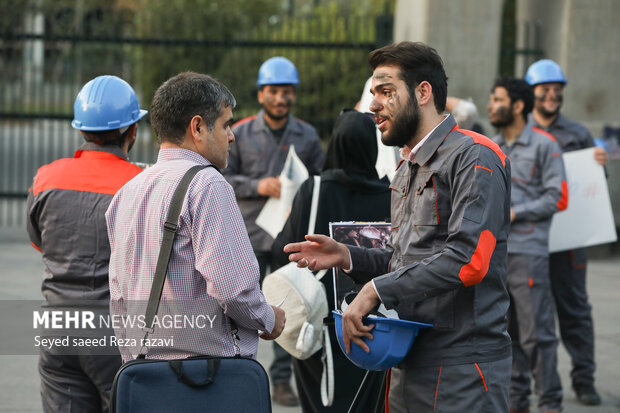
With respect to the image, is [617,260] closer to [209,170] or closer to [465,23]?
[465,23]

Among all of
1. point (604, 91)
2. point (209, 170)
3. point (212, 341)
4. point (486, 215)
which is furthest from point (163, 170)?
point (604, 91)

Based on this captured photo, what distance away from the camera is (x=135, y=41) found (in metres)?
11.2

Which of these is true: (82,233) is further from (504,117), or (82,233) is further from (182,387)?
(504,117)

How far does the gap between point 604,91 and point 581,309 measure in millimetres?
5740

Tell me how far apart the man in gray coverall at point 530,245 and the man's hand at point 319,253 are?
2680 mm

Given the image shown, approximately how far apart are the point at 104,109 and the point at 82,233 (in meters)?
0.55

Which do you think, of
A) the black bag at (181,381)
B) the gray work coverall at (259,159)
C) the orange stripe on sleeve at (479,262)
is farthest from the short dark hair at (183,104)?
the gray work coverall at (259,159)

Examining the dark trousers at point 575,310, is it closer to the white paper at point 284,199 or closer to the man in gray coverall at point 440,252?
the white paper at point 284,199

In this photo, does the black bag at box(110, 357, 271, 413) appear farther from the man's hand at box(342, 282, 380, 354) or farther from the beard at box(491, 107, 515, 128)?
the beard at box(491, 107, 515, 128)

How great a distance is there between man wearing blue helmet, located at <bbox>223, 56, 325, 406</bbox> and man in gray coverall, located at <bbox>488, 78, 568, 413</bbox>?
163cm

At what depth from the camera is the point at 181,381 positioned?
110 inches

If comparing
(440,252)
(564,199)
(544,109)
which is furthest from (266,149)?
(440,252)

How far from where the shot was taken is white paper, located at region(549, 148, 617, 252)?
6.12 m

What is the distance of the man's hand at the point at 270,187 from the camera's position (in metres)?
6.27
